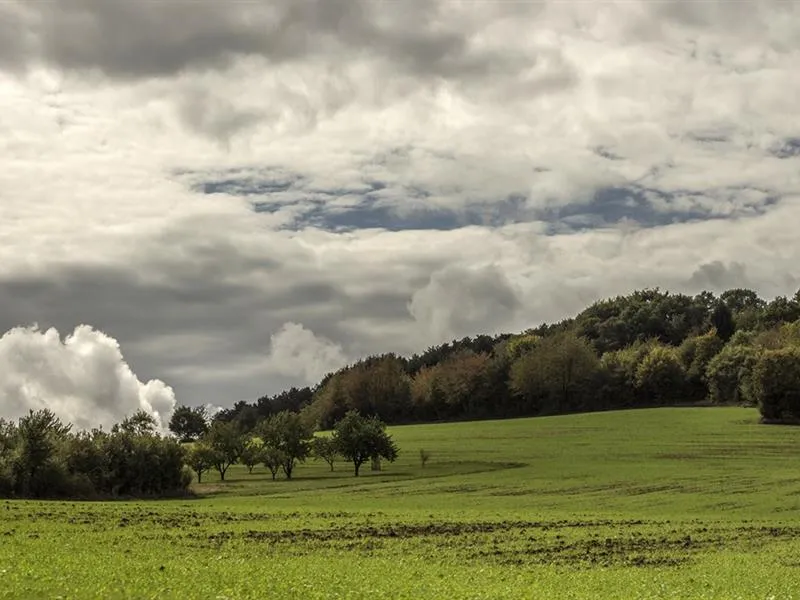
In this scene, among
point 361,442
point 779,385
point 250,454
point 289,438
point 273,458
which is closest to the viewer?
point 273,458

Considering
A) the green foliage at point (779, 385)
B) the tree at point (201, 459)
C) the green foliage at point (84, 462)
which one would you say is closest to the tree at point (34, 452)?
the green foliage at point (84, 462)

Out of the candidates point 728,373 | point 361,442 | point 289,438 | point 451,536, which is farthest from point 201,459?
point 728,373

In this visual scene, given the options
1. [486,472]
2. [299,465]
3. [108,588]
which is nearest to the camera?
[108,588]

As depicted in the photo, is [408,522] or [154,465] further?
[154,465]

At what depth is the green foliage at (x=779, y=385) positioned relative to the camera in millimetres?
152625

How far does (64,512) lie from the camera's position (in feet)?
198

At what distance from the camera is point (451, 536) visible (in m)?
52.6

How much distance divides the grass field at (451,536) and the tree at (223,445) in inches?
291

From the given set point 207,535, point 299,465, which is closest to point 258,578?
point 207,535

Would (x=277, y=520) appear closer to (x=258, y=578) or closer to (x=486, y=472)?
(x=258, y=578)

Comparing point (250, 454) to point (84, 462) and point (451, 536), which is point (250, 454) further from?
point (451, 536)

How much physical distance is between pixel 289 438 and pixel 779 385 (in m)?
86.5

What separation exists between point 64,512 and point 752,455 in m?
89.4

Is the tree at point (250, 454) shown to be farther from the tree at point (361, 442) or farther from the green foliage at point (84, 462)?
the green foliage at point (84, 462)
